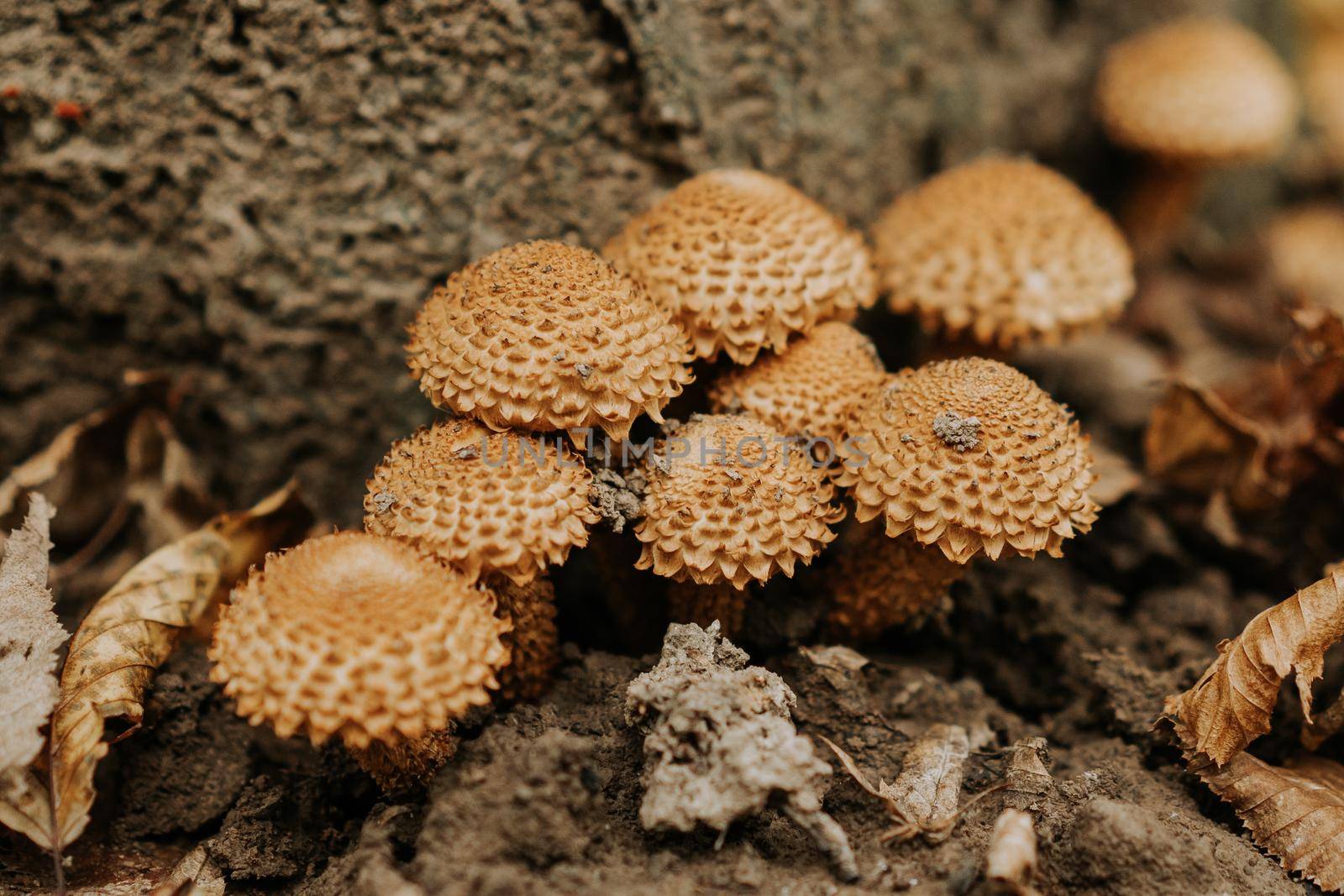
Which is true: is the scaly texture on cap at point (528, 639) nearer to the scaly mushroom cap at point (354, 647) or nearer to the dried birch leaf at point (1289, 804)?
the scaly mushroom cap at point (354, 647)

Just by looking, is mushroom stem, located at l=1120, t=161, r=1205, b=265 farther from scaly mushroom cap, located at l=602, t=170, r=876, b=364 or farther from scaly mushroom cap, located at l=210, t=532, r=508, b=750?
scaly mushroom cap, located at l=210, t=532, r=508, b=750

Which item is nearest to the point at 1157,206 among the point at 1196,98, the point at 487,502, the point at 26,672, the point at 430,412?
the point at 1196,98

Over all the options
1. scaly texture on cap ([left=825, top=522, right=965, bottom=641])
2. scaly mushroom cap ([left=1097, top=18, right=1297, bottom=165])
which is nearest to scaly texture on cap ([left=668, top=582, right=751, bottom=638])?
scaly texture on cap ([left=825, top=522, right=965, bottom=641])

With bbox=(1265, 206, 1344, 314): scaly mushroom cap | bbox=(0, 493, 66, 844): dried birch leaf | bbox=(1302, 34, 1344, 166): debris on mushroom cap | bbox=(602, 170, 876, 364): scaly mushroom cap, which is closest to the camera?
bbox=(0, 493, 66, 844): dried birch leaf

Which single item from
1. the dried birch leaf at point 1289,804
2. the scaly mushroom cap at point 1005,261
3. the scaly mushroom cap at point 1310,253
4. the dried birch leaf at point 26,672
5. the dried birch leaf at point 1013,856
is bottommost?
the dried birch leaf at point 1289,804

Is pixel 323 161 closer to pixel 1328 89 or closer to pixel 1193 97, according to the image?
pixel 1193 97

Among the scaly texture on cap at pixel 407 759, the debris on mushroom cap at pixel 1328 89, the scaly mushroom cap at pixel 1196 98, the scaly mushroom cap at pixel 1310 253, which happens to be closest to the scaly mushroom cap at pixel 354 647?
the scaly texture on cap at pixel 407 759
